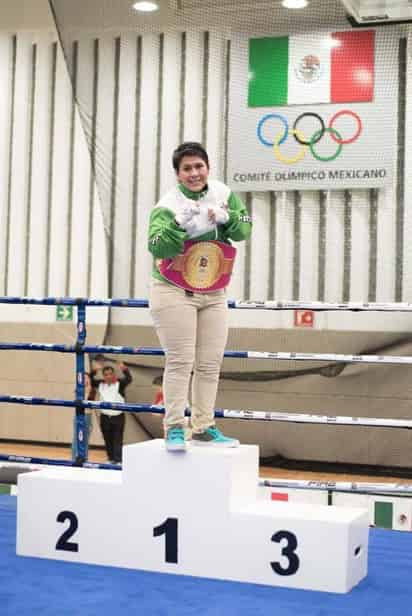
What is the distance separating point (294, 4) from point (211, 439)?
11.7 feet

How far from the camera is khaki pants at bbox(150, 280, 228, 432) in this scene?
11.2 feet

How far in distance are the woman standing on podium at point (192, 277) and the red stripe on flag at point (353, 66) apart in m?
3.04

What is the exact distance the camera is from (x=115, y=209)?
6344mm

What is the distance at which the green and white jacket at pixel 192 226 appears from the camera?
3271 millimetres

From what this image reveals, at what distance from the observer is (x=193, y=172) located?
340 centimetres

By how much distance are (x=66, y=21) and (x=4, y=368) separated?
297cm

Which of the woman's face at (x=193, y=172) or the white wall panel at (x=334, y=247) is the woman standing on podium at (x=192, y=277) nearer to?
the woman's face at (x=193, y=172)

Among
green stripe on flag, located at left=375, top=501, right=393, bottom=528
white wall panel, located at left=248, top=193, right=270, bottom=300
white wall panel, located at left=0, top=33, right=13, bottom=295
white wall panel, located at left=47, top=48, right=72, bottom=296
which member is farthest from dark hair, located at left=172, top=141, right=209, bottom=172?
white wall panel, located at left=0, top=33, right=13, bottom=295

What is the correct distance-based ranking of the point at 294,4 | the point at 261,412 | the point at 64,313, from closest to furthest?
the point at 261,412 → the point at 294,4 → the point at 64,313

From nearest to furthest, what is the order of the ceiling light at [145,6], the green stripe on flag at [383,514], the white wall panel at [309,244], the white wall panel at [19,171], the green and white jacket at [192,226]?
the green and white jacket at [192,226] → the green stripe on flag at [383,514] → the ceiling light at [145,6] → the white wall panel at [309,244] → the white wall panel at [19,171]

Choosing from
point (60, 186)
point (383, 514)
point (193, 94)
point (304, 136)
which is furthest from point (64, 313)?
point (383, 514)

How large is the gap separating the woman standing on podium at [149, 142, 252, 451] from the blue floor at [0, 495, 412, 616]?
49cm

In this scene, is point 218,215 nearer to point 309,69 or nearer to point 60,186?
point 309,69

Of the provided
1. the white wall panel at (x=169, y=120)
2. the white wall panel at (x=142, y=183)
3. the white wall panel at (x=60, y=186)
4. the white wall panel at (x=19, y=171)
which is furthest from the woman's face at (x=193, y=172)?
the white wall panel at (x=19, y=171)
